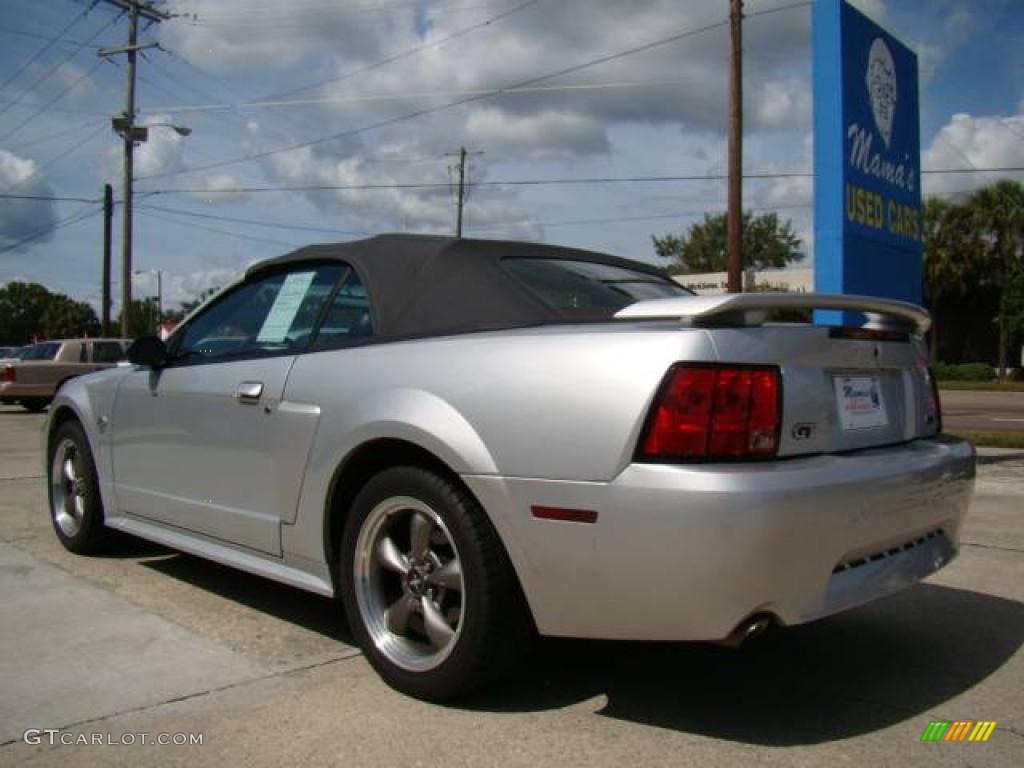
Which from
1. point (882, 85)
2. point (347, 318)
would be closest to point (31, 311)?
point (882, 85)

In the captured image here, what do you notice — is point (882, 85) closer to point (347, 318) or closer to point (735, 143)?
point (735, 143)

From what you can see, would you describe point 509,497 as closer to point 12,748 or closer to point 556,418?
point 556,418

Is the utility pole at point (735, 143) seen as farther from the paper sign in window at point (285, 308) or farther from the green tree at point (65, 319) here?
the green tree at point (65, 319)

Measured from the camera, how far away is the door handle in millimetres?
3598

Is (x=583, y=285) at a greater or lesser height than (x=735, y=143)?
lesser

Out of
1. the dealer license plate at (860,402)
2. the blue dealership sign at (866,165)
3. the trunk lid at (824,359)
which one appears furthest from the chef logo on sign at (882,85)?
the dealer license plate at (860,402)

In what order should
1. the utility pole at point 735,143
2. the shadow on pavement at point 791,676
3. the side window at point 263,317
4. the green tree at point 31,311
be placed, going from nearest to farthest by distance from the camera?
the shadow on pavement at point 791,676 → the side window at point 263,317 → the utility pole at point 735,143 → the green tree at point 31,311

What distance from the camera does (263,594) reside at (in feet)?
14.1

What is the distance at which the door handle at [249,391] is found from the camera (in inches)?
142

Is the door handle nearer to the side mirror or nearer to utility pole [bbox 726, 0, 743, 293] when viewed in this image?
the side mirror

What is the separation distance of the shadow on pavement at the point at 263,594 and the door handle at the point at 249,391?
97 centimetres

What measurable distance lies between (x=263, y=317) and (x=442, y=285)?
102 centimetres

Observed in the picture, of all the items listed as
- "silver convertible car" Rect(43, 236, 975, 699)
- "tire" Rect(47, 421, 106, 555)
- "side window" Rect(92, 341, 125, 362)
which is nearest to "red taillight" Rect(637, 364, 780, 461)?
"silver convertible car" Rect(43, 236, 975, 699)

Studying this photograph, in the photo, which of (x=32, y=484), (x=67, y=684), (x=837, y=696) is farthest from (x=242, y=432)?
(x=32, y=484)
